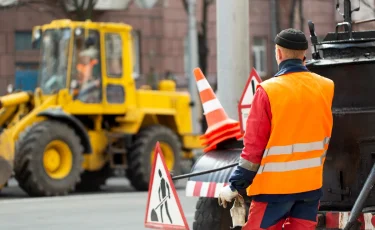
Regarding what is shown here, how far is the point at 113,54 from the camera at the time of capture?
20.1m

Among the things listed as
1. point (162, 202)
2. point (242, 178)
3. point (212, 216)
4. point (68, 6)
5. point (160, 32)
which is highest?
point (68, 6)

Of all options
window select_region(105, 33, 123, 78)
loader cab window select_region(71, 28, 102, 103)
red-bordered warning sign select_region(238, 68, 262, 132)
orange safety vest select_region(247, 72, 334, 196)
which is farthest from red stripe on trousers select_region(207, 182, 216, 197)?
window select_region(105, 33, 123, 78)

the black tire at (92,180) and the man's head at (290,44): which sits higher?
the man's head at (290,44)

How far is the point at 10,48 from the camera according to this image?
34.0 meters

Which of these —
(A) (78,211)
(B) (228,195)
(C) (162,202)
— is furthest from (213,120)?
(A) (78,211)

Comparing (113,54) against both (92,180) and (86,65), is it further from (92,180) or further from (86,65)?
(92,180)

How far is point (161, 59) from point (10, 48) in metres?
5.37

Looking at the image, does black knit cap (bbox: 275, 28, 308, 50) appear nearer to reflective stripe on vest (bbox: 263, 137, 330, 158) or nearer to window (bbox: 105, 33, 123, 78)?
reflective stripe on vest (bbox: 263, 137, 330, 158)

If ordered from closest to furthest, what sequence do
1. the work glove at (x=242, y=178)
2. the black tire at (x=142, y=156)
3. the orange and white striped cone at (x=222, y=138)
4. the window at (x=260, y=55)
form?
the work glove at (x=242, y=178) < the orange and white striped cone at (x=222, y=138) < the black tire at (x=142, y=156) < the window at (x=260, y=55)

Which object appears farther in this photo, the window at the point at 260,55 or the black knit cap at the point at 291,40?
the window at the point at 260,55

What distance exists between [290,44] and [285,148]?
0.60 meters

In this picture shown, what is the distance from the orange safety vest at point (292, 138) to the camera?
6312 millimetres

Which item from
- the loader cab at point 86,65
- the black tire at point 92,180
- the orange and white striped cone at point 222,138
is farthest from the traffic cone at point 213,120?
the black tire at point 92,180

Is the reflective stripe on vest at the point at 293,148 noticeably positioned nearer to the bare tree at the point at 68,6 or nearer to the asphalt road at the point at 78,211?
the asphalt road at the point at 78,211
